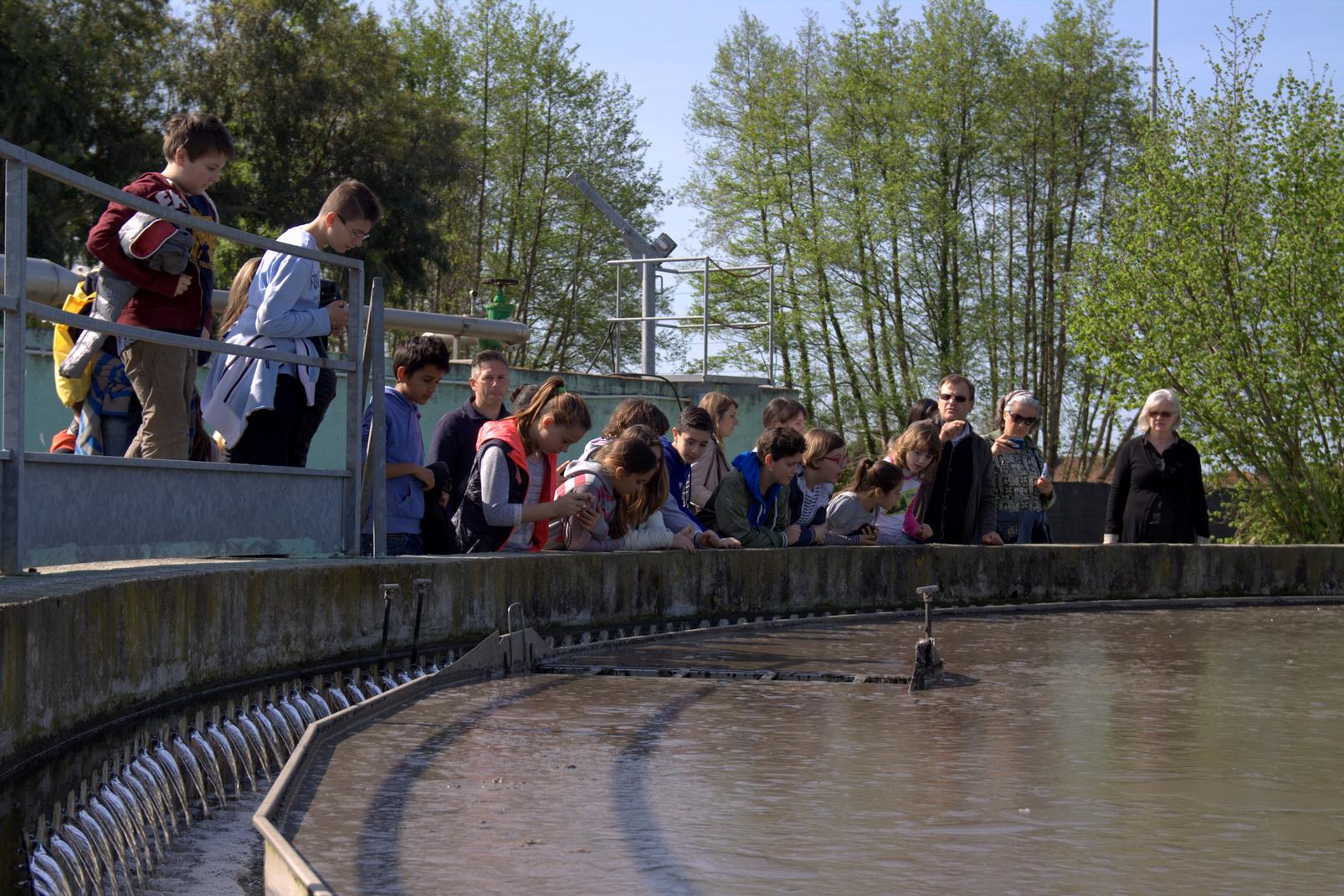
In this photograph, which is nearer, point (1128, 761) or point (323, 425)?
point (1128, 761)

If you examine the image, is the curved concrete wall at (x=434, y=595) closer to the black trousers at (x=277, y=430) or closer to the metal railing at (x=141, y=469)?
the metal railing at (x=141, y=469)

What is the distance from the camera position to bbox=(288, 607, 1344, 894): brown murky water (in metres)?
3.56

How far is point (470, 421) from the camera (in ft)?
30.5

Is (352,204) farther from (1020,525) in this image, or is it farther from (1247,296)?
(1247,296)

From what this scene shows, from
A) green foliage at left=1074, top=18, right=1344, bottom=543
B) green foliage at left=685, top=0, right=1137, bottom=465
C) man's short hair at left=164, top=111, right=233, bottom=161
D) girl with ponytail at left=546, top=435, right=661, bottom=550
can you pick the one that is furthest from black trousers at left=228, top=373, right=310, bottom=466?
green foliage at left=685, top=0, right=1137, bottom=465

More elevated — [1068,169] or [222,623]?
[1068,169]

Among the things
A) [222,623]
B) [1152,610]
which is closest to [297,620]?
[222,623]

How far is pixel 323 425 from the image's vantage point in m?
17.0

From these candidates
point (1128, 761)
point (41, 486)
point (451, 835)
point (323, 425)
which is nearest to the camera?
point (451, 835)

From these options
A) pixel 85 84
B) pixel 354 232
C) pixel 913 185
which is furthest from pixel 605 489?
pixel 913 185

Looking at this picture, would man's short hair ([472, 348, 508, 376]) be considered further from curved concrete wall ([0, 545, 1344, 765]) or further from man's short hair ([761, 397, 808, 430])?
man's short hair ([761, 397, 808, 430])

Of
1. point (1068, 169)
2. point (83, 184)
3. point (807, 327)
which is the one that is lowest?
point (83, 184)

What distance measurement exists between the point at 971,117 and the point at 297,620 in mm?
48410

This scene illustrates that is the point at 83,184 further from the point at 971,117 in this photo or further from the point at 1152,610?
the point at 971,117
